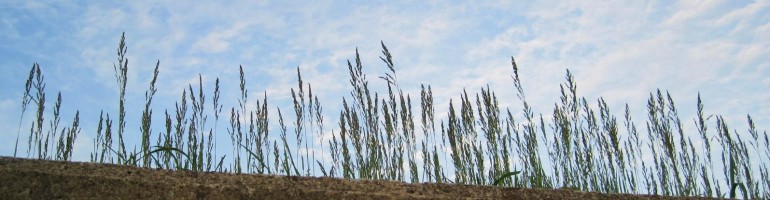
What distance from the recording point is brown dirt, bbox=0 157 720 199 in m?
1.19

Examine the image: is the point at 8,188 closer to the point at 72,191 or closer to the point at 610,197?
the point at 72,191

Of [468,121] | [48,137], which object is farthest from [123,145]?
[468,121]

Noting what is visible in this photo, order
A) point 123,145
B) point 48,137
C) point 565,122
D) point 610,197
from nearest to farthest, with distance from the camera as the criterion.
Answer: point 610,197 → point 123,145 → point 48,137 → point 565,122

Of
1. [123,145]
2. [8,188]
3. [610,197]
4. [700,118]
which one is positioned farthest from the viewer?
[700,118]

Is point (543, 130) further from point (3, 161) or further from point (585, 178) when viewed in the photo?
point (3, 161)

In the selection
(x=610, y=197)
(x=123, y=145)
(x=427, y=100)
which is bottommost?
(x=610, y=197)

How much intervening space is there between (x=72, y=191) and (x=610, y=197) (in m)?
1.18

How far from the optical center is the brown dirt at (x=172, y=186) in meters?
1.19

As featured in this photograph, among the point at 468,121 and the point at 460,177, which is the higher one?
the point at 468,121

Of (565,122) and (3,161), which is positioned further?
(565,122)

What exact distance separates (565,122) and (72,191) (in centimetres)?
247

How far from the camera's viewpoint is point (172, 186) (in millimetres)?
1256

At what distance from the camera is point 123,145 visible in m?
2.50

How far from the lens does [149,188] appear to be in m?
1.24
